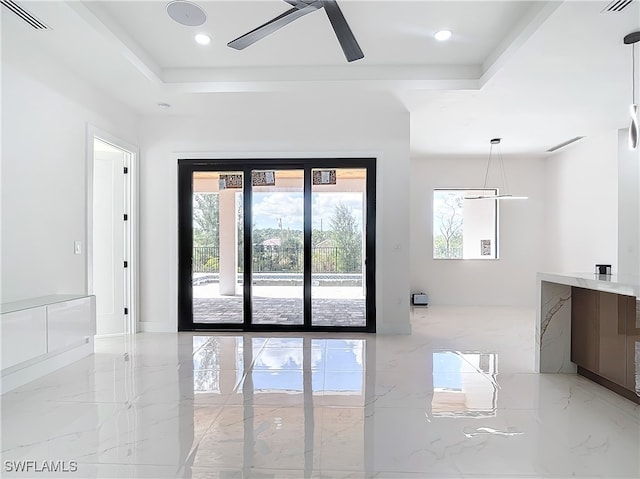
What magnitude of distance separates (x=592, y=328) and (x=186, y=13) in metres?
4.44

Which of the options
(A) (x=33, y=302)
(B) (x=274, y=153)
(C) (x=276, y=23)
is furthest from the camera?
(B) (x=274, y=153)

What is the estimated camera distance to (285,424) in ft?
8.44

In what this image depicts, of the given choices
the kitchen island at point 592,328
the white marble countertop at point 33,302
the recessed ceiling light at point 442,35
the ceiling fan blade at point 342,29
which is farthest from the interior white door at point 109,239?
the kitchen island at point 592,328

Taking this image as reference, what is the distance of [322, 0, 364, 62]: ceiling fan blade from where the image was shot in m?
2.55

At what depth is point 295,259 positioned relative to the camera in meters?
5.37

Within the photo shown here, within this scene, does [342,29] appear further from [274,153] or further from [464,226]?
[464,226]

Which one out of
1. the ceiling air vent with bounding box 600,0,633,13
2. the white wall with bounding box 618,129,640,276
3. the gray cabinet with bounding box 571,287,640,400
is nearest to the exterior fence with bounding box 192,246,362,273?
the gray cabinet with bounding box 571,287,640,400

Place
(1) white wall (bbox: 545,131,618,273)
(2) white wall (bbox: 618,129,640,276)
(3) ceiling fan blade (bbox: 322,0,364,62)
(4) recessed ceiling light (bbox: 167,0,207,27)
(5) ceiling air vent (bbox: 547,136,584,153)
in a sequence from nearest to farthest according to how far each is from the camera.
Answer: (3) ceiling fan blade (bbox: 322,0,364,62) → (4) recessed ceiling light (bbox: 167,0,207,27) → (2) white wall (bbox: 618,129,640,276) → (1) white wall (bbox: 545,131,618,273) → (5) ceiling air vent (bbox: 547,136,584,153)

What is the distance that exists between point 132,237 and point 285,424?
374 centimetres

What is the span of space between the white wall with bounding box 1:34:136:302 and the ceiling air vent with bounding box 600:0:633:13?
15.6ft

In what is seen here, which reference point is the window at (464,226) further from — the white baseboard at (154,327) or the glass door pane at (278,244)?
the white baseboard at (154,327)

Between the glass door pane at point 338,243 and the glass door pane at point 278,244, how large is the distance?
0.21m

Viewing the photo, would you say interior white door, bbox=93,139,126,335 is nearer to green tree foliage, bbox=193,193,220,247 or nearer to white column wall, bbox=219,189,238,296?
green tree foliage, bbox=193,193,220,247

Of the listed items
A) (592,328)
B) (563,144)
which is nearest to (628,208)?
(563,144)
